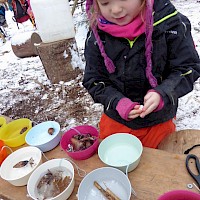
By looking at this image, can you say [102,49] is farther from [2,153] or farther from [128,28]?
[2,153]

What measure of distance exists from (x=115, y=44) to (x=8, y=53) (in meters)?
4.84

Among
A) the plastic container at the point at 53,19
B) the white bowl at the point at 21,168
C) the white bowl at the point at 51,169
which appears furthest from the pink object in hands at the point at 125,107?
the plastic container at the point at 53,19

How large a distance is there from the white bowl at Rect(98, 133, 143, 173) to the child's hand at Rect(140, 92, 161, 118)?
137mm

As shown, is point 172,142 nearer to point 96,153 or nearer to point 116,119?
point 116,119

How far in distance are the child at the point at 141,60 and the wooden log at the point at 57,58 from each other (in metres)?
1.87

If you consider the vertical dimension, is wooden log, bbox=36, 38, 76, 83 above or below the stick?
below

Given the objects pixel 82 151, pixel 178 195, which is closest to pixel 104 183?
pixel 82 151

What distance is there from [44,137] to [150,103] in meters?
0.62

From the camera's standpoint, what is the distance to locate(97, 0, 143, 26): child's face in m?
1.04

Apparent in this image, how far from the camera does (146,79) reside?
4.43ft

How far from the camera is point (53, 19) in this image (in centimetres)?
296

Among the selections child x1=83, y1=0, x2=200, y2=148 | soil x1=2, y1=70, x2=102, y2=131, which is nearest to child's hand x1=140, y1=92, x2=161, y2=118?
child x1=83, y1=0, x2=200, y2=148

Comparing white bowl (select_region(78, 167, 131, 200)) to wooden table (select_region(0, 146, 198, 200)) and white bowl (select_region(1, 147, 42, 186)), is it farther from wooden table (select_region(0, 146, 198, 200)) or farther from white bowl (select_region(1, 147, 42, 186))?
white bowl (select_region(1, 147, 42, 186))

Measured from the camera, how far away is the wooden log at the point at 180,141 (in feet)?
Result: 4.33
